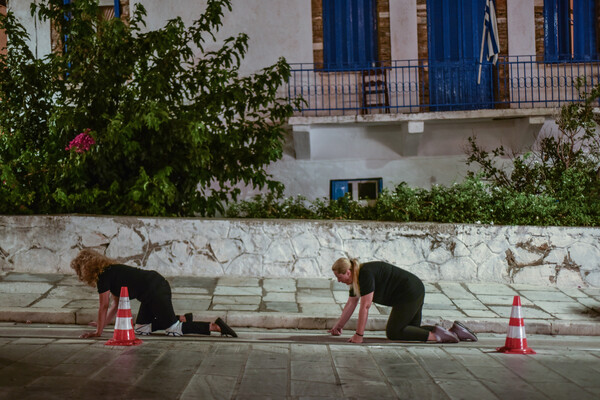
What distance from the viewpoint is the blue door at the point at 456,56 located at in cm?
1366

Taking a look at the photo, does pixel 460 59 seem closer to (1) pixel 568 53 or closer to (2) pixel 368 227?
(1) pixel 568 53

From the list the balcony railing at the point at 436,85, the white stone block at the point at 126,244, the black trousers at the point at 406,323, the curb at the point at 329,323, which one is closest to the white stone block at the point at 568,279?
the curb at the point at 329,323

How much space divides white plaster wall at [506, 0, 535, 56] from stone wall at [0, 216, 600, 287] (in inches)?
197

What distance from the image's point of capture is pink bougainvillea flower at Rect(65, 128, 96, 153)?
10.2m

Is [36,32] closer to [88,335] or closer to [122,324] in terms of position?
[88,335]

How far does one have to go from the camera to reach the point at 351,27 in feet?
45.9

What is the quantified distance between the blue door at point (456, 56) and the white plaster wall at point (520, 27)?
0.59 m

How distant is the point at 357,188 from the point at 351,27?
3454 millimetres

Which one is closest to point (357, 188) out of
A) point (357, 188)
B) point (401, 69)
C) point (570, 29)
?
point (357, 188)

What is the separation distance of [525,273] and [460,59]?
545cm

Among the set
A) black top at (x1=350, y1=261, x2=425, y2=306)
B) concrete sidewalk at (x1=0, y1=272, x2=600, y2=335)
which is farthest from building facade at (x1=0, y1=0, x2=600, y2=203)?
black top at (x1=350, y1=261, x2=425, y2=306)

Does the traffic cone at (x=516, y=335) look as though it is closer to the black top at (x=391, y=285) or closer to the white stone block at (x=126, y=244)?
the black top at (x=391, y=285)

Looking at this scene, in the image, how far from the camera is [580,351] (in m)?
7.30

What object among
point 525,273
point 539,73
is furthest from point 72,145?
point 539,73
